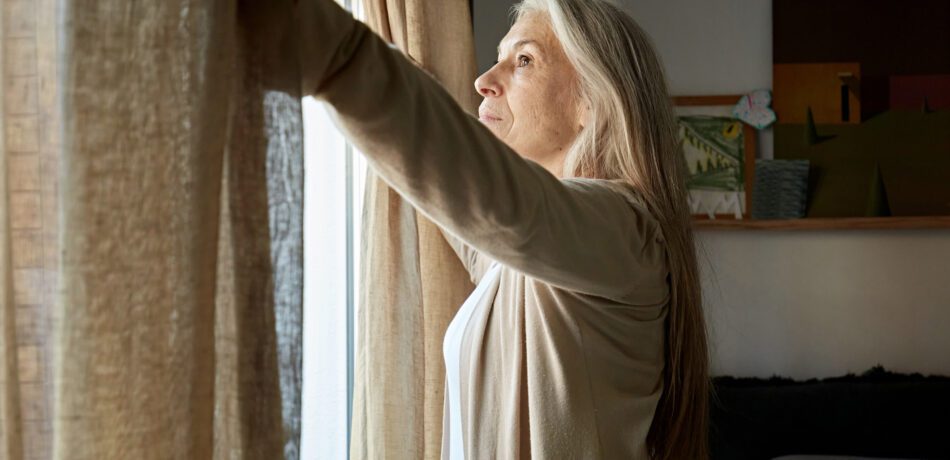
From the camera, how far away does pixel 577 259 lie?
832 millimetres

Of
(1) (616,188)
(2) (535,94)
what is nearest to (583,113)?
(2) (535,94)

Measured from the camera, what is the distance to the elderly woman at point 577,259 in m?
0.77

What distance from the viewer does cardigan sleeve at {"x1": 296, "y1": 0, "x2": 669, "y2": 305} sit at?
616 millimetres

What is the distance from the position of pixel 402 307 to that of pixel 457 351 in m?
0.23

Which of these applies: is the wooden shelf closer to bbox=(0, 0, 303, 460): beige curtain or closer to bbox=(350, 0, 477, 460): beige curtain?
bbox=(350, 0, 477, 460): beige curtain

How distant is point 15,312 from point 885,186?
269 centimetres

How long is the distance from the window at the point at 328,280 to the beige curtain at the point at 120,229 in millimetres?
910

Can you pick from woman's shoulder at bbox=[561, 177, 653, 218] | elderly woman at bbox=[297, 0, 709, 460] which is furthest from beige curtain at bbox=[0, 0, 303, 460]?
woman's shoulder at bbox=[561, 177, 653, 218]

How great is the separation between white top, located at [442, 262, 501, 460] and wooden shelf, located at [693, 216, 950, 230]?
A: 5.31ft

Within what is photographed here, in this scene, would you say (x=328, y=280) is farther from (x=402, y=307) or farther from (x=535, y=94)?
(x=535, y=94)

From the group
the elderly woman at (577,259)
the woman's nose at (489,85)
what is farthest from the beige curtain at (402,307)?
the woman's nose at (489,85)

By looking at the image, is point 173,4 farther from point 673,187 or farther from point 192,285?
point 673,187

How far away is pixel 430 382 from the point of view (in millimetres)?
1580

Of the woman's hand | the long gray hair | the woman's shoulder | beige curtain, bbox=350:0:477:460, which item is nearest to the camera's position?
the woman's hand
